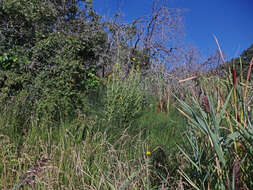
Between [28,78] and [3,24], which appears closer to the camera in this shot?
[28,78]

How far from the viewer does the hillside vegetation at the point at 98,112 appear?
1244mm

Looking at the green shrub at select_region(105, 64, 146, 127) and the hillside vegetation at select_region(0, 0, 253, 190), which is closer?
the hillside vegetation at select_region(0, 0, 253, 190)

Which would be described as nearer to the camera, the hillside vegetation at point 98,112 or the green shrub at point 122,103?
the hillside vegetation at point 98,112

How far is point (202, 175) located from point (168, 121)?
261 centimetres

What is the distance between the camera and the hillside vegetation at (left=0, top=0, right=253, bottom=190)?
124cm

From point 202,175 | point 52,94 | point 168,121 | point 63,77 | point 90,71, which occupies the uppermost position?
point 90,71

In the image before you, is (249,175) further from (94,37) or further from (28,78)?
(94,37)

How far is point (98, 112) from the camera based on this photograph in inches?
157

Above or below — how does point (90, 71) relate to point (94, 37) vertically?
below

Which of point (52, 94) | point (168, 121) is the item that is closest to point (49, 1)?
point (52, 94)

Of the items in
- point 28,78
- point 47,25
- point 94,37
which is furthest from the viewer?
point 94,37

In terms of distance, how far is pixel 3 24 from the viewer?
16.8 ft

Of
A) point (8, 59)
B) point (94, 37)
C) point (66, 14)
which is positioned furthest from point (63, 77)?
point (66, 14)

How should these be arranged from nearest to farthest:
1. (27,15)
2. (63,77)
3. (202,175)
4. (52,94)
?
(202,175), (52,94), (63,77), (27,15)
